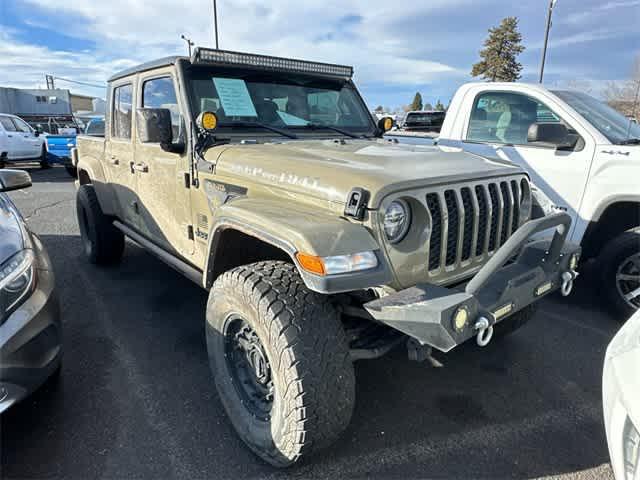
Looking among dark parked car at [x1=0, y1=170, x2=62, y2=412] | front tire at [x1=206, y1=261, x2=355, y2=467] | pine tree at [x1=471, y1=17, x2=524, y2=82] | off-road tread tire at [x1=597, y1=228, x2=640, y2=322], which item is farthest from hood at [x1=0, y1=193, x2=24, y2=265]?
pine tree at [x1=471, y1=17, x2=524, y2=82]

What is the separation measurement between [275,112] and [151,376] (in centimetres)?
207

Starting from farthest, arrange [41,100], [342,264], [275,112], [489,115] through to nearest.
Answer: [41,100], [489,115], [275,112], [342,264]

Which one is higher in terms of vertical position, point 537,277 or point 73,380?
point 537,277

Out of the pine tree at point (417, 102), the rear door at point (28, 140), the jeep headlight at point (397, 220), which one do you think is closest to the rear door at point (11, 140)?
the rear door at point (28, 140)

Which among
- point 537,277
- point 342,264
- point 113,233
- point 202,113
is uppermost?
point 202,113

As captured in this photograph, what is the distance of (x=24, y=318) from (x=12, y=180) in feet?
4.04

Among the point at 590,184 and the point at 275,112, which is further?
the point at 590,184

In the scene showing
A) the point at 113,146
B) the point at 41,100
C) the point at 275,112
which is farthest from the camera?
the point at 41,100

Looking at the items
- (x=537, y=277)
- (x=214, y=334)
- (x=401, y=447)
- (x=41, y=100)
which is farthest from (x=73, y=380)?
(x=41, y=100)

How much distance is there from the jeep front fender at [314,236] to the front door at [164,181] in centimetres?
103

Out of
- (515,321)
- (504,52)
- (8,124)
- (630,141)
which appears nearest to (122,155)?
(515,321)

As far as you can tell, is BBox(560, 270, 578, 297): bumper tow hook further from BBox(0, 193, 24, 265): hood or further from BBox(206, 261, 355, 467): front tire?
BBox(0, 193, 24, 265): hood

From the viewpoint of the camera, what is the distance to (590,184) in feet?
12.3

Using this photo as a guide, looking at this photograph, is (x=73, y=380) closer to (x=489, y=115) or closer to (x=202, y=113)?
(x=202, y=113)
